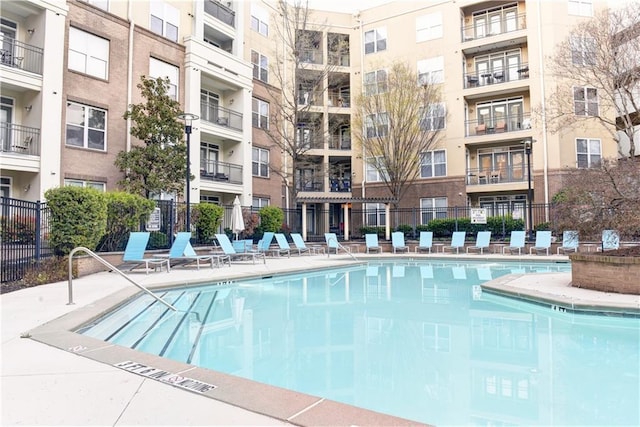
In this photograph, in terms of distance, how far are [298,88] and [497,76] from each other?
492 inches

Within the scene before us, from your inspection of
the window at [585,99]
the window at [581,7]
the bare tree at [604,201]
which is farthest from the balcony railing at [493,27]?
the bare tree at [604,201]

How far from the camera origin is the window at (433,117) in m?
23.8

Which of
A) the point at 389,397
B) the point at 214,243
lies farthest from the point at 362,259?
the point at 389,397

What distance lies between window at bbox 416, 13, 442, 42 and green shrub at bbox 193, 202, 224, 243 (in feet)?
61.3

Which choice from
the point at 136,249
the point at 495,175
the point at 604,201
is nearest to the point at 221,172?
the point at 136,249

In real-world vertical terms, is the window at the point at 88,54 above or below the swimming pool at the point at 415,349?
above

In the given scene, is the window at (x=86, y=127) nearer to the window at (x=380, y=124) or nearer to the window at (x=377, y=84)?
the window at (x=380, y=124)

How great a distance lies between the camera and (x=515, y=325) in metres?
6.40

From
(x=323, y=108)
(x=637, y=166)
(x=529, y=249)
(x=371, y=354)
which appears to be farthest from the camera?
(x=323, y=108)

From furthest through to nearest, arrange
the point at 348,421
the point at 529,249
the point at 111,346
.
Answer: the point at 529,249
the point at 111,346
the point at 348,421

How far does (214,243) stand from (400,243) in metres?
9.21

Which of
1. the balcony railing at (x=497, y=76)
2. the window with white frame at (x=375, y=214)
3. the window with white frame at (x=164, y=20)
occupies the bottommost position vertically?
the window with white frame at (x=375, y=214)

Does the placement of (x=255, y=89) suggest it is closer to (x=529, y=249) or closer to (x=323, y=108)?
(x=323, y=108)

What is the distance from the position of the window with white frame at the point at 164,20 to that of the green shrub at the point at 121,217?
413 inches
